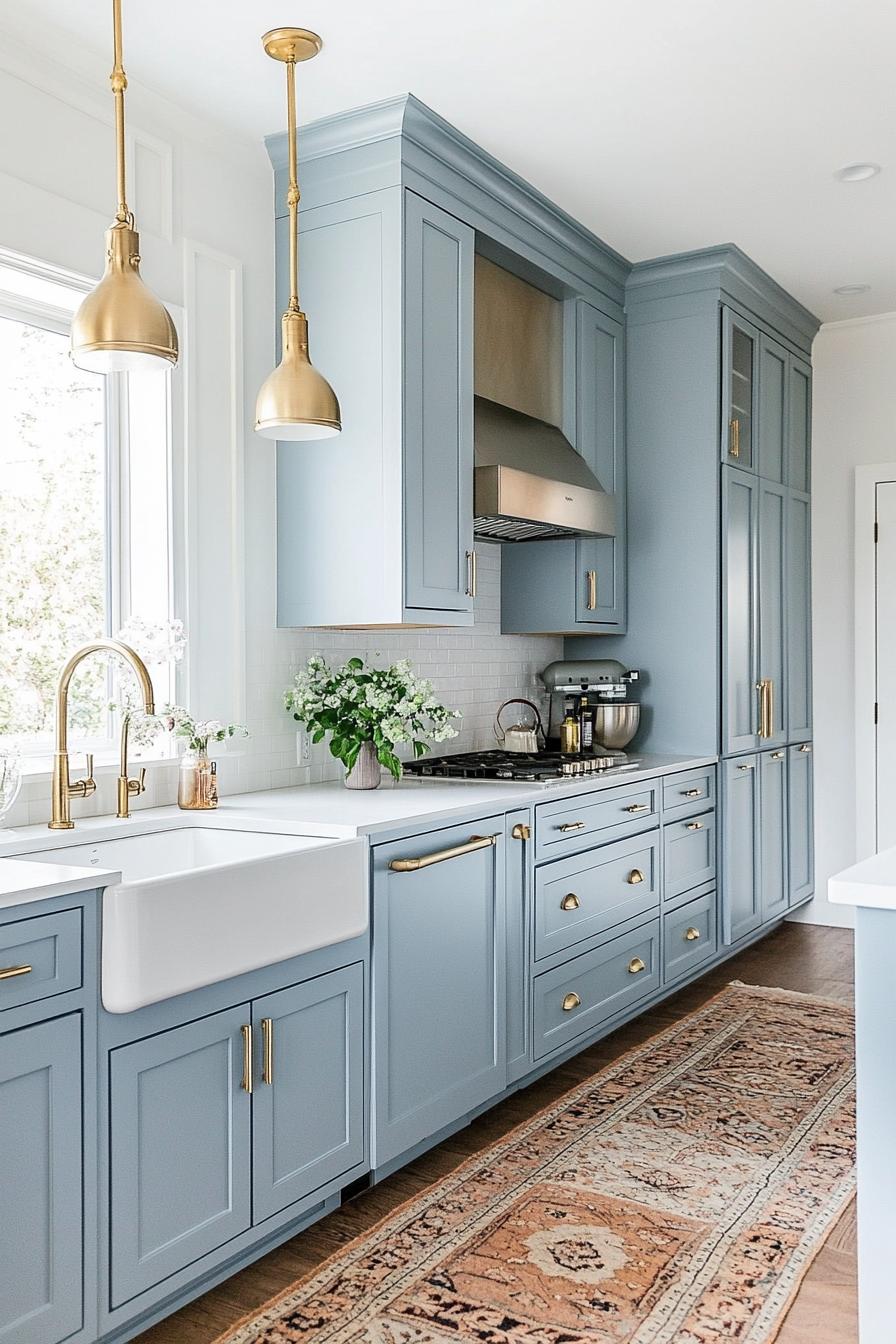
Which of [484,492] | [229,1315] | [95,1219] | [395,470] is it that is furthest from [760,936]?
[95,1219]

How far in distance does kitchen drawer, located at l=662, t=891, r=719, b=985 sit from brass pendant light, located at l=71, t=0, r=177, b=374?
9.29 ft

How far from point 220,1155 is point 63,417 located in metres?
1.82

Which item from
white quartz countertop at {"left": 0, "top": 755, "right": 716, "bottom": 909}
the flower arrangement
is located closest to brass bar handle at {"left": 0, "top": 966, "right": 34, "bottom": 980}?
white quartz countertop at {"left": 0, "top": 755, "right": 716, "bottom": 909}

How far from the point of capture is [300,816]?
276cm

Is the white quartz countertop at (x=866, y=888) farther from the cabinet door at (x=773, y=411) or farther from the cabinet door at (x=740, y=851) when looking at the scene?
the cabinet door at (x=773, y=411)

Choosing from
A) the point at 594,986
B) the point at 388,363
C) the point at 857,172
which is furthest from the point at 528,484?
the point at 594,986

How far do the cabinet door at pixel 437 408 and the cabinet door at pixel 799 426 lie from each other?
2248mm

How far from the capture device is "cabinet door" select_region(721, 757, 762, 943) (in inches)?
179

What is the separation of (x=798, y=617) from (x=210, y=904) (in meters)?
3.83

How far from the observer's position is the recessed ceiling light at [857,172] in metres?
3.62

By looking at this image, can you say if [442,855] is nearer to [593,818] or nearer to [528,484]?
[593,818]

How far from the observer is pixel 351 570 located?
128 inches

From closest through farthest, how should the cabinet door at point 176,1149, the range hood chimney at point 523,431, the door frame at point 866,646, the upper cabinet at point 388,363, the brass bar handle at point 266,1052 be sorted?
the cabinet door at point 176,1149 → the brass bar handle at point 266,1052 → the upper cabinet at point 388,363 → the range hood chimney at point 523,431 → the door frame at point 866,646

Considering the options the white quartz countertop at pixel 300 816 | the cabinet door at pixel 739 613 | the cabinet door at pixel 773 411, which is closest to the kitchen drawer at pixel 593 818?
the white quartz countertop at pixel 300 816
